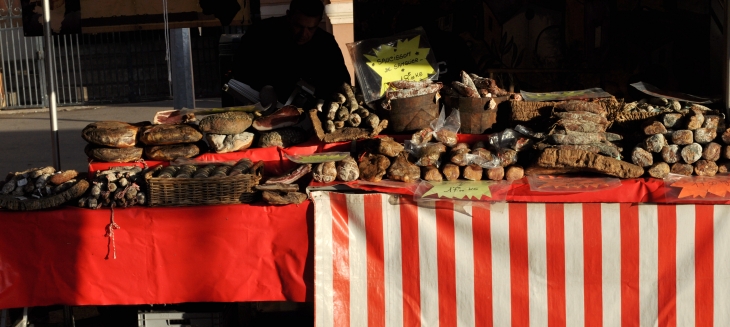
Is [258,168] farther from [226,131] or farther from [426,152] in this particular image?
[426,152]

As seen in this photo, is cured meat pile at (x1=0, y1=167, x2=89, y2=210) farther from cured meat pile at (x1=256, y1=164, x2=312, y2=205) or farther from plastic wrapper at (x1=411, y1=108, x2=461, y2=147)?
plastic wrapper at (x1=411, y1=108, x2=461, y2=147)

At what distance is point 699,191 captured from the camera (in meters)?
3.98

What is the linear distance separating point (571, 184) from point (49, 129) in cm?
1229

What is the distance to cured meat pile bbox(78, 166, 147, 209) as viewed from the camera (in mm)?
4285

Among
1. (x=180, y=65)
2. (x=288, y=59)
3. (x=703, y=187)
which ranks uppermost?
(x=180, y=65)

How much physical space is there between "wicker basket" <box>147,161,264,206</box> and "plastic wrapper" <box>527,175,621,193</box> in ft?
5.00

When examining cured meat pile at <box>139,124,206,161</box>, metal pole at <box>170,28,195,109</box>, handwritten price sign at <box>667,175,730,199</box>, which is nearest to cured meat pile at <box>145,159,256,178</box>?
cured meat pile at <box>139,124,206,161</box>

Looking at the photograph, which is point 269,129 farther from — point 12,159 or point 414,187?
point 12,159

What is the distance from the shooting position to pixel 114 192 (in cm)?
433

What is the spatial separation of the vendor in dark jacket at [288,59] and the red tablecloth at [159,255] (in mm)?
2062

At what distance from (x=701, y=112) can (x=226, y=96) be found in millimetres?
4346

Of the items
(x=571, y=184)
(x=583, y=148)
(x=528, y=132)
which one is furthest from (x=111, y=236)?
(x=583, y=148)

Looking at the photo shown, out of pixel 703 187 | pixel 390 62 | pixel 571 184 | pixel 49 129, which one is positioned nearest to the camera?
pixel 703 187

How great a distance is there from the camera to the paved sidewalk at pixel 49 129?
10.5 metres
